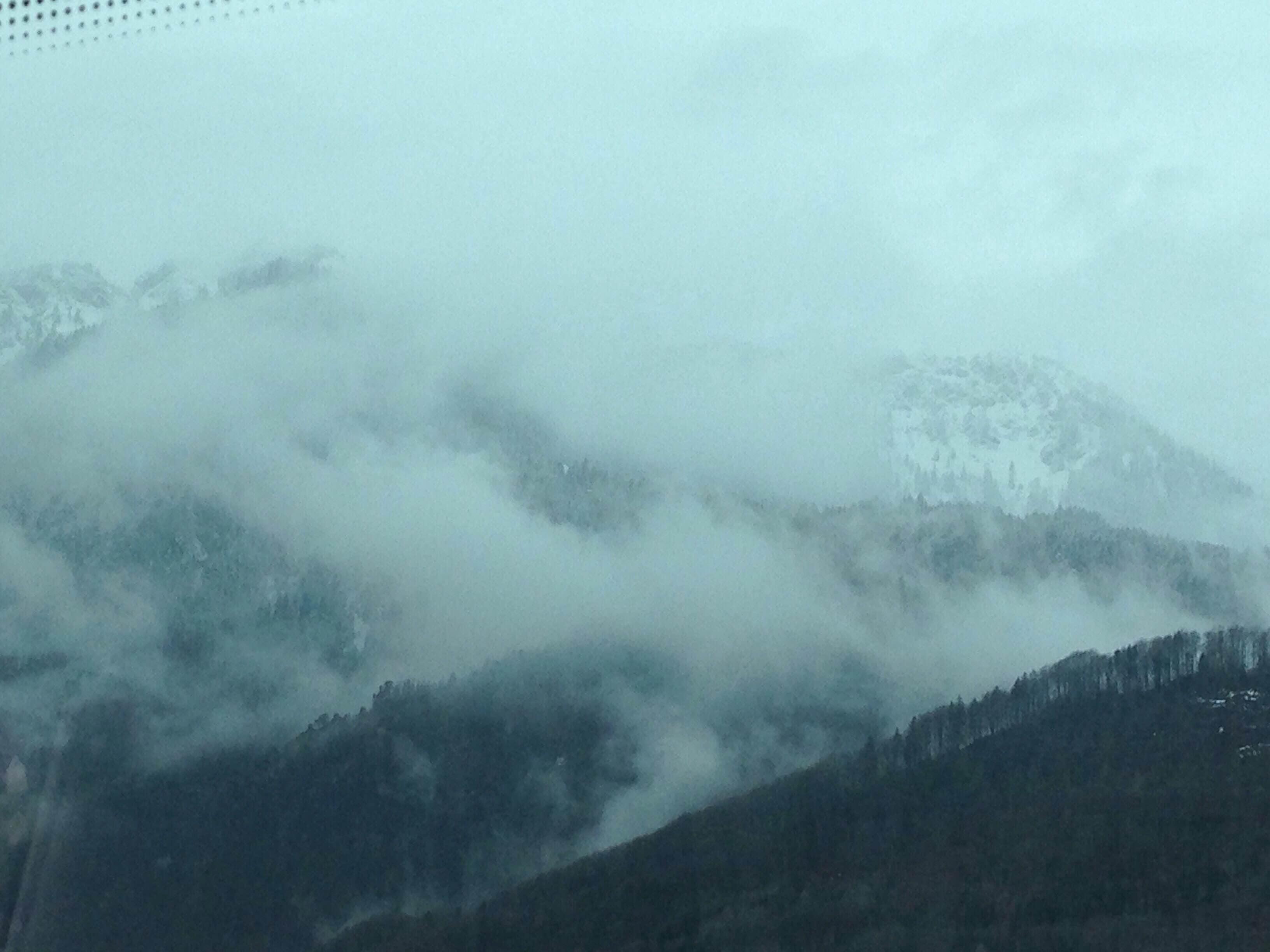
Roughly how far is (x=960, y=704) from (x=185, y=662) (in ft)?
120

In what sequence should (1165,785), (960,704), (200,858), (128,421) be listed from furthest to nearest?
(128,421) → (200,858) → (960,704) → (1165,785)

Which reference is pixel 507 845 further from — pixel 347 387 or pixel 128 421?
pixel 347 387

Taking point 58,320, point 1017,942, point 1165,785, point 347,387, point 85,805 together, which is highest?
point 58,320

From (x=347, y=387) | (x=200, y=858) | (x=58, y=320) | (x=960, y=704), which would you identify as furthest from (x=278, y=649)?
(x=58, y=320)

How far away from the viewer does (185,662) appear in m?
87.8

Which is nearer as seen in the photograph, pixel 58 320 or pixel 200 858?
pixel 200 858

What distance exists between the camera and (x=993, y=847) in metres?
53.1

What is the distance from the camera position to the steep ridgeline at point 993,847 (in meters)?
47.2

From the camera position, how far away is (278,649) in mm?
94062

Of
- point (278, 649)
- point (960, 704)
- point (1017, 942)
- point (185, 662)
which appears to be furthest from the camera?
point (278, 649)

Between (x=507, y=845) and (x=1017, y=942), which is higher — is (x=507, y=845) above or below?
above

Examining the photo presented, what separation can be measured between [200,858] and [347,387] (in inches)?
2781

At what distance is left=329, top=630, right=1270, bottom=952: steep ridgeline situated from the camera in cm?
4725

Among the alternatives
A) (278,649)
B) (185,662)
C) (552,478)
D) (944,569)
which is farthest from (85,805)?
(552,478)
